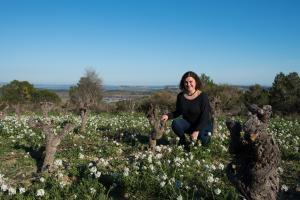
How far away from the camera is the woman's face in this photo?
30.5 feet

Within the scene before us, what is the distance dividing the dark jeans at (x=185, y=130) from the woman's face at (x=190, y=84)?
2.60 ft

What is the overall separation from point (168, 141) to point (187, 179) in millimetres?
3945

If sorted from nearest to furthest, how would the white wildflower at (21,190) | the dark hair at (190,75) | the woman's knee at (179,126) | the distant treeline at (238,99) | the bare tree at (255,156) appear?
the bare tree at (255,156) → the white wildflower at (21,190) → the dark hair at (190,75) → the woman's knee at (179,126) → the distant treeline at (238,99)

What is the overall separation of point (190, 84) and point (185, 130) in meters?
1.13

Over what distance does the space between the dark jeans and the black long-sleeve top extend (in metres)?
0.09

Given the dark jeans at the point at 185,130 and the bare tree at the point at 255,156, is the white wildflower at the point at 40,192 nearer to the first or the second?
the bare tree at the point at 255,156

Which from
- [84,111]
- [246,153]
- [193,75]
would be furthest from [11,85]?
[246,153]

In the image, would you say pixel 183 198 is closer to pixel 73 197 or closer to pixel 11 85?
pixel 73 197

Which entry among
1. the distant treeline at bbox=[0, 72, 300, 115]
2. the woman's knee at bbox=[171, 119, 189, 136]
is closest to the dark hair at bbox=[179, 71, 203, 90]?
the woman's knee at bbox=[171, 119, 189, 136]

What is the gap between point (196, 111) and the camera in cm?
A: 952

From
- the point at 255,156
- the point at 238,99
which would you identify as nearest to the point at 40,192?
the point at 255,156

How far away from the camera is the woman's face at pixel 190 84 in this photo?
9305 mm

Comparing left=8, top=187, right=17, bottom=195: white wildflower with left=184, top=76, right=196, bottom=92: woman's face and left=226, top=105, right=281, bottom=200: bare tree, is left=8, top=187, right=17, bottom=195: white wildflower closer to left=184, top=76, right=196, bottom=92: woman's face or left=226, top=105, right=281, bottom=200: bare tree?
left=226, top=105, right=281, bottom=200: bare tree

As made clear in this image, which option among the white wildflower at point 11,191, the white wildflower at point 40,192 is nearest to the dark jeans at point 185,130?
the white wildflower at point 40,192
